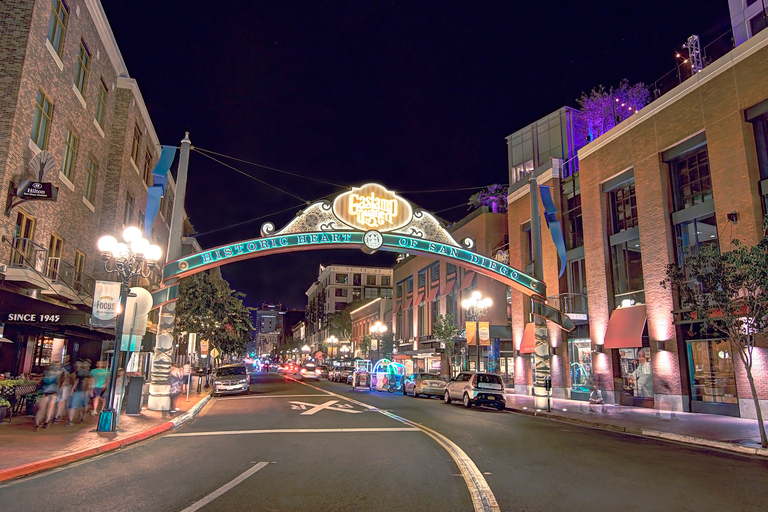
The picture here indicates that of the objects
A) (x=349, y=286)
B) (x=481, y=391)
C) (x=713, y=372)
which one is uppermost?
(x=349, y=286)

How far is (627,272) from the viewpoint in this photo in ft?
88.4

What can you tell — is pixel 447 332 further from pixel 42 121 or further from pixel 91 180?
pixel 42 121

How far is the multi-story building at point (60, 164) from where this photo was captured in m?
15.9

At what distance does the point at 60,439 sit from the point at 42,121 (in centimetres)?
1162

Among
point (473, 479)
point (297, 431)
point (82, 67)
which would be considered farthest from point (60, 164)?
point (473, 479)

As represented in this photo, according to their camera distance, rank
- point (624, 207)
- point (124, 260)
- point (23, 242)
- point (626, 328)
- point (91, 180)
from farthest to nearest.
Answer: point (624, 207) < point (626, 328) < point (91, 180) < point (23, 242) < point (124, 260)

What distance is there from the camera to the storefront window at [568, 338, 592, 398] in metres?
29.2

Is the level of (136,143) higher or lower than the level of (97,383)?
higher

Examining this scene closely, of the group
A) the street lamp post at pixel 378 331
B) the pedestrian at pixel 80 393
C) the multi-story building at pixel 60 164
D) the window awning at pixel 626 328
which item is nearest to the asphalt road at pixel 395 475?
the pedestrian at pixel 80 393

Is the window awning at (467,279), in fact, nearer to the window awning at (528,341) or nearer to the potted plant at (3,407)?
the window awning at (528,341)

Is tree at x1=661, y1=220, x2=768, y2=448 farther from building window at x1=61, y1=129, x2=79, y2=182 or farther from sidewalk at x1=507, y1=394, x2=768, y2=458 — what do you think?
building window at x1=61, y1=129, x2=79, y2=182

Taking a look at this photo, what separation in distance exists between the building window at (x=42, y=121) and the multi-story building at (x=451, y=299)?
2639 cm

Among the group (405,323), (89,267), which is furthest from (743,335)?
(405,323)

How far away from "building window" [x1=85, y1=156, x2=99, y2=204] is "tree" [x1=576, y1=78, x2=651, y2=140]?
2868cm
